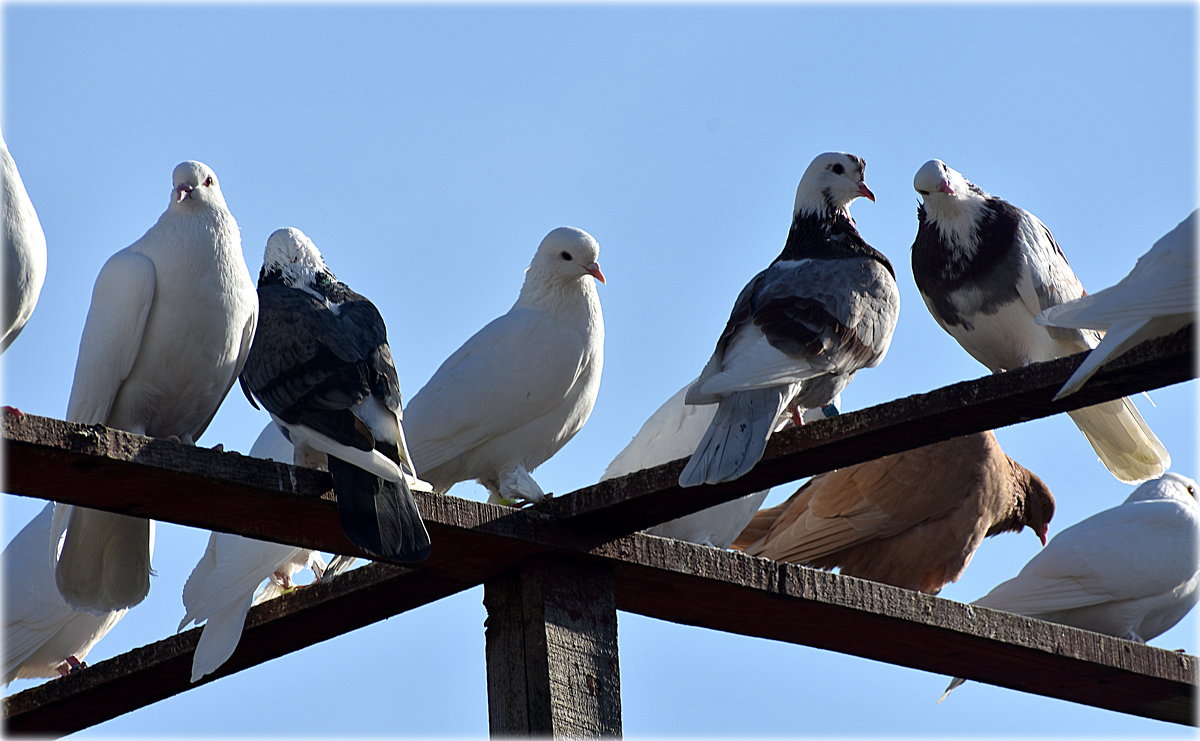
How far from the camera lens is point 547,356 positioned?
6555 mm

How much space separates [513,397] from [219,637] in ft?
6.66

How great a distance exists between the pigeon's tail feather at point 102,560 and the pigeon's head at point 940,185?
387 centimetres

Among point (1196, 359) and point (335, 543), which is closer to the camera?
point (1196, 359)

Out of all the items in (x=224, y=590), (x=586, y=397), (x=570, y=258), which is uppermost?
(x=570, y=258)

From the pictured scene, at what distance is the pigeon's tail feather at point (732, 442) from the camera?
4340mm

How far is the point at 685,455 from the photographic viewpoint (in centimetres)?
732

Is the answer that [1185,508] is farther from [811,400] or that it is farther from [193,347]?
[193,347]

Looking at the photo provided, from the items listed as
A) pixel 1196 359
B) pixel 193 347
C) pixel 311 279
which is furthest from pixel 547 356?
pixel 1196 359

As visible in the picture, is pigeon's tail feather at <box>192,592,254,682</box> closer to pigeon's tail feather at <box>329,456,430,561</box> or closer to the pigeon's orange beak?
pigeon's tail feather at <box>329,456,430,561</box>

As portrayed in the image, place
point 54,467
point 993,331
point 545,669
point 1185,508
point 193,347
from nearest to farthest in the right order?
point 54,467
point 545,669
point 193,347
point 993,331
point 1185,508

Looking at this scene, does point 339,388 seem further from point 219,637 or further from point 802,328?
point 802,328

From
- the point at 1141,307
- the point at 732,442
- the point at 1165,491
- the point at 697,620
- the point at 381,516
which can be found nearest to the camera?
the point at 1141,307

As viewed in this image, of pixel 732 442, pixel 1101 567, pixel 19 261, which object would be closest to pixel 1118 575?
pixel 1101 567

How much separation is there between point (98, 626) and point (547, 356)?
2704 millimetres
